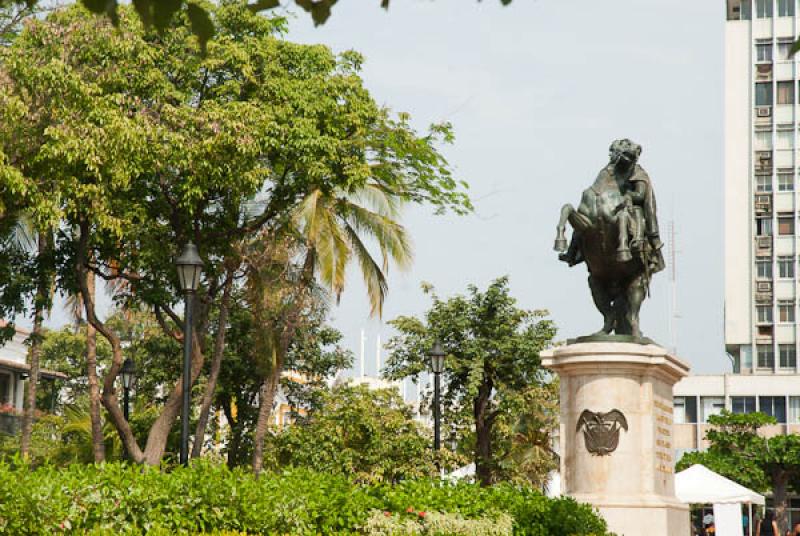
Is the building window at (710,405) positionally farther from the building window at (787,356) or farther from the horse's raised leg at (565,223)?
the horse's raised leg at (565,223)

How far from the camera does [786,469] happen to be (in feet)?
189

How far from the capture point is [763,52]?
3093 inches

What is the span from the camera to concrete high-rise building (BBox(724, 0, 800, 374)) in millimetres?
76938

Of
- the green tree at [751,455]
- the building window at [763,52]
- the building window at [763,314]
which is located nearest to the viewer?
the green tree at [751,455]

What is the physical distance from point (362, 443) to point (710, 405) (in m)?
49.3

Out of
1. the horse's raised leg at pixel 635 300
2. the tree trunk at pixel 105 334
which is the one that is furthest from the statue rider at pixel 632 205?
the tree trunk at pixel 105 334

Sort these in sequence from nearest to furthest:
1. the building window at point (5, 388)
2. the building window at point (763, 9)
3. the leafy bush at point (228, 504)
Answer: the leafy bush at point (228, 504)
the building window at point (5, 388)
the building window at point (763, 9)

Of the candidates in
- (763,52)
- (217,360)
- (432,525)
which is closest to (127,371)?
(217,360)

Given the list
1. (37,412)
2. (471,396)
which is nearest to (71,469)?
(471,396)

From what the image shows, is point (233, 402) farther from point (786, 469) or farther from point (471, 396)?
point (786, 469)

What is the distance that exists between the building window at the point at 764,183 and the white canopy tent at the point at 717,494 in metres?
54.7

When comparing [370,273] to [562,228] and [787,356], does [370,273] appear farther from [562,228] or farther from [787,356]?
[787,356]

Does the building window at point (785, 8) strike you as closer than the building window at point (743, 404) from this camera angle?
No

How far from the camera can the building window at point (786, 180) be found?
3039 inches
